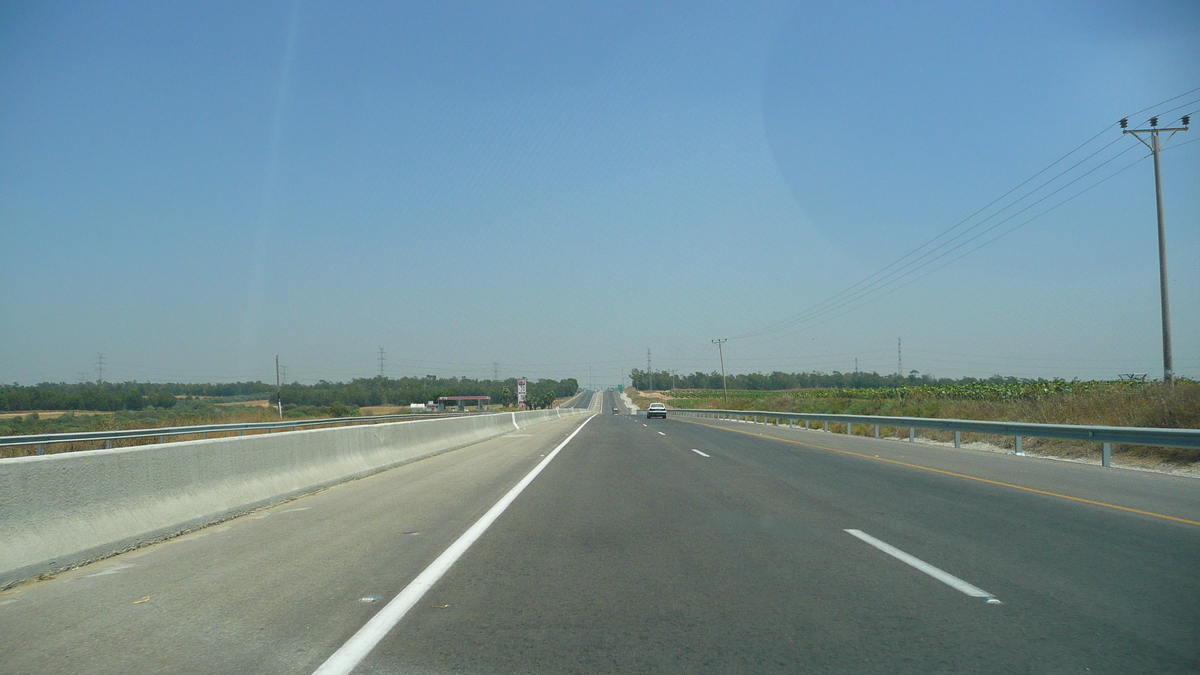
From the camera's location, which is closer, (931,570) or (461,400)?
(931,570)

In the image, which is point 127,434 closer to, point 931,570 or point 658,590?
point 658,590

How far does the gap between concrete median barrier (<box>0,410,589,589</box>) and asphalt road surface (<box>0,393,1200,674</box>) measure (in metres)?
0.29

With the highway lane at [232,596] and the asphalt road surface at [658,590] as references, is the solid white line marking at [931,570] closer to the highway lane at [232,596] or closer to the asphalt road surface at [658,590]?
the asphalt road surface at [658,590]

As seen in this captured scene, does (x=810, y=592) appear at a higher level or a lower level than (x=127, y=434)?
lower

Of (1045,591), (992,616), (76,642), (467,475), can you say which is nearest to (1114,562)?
(1045,591)

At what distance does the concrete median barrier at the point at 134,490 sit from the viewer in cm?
661

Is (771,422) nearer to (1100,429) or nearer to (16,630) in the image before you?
(1100,429)

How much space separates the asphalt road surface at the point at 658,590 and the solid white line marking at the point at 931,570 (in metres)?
0.04

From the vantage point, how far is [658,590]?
629cm

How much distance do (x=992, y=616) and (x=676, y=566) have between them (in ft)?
8.54

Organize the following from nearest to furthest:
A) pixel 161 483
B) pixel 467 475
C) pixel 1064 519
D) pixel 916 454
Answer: pixel 161 483
pixel 1064 519
pixel 467 475
pixel 916 454

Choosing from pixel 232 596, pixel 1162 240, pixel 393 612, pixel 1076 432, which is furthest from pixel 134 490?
pixel 1162 240

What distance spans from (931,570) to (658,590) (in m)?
2.43

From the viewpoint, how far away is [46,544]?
267 inches
